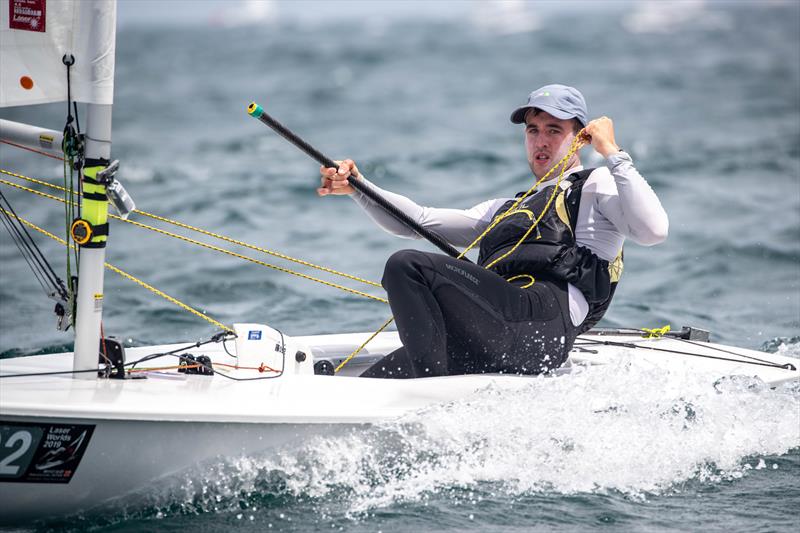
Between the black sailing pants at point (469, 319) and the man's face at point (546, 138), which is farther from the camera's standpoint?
the man's face at point (546, 138)

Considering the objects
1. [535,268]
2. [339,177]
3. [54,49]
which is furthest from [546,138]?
[54,49]

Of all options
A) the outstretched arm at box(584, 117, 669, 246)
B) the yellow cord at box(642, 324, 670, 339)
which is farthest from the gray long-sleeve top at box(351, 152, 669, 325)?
the yellow cord at box(642, 324, 670, 339)

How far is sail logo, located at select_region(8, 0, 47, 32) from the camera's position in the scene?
2.87 meters

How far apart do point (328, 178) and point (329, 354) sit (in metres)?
0.81

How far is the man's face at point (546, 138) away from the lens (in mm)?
3611

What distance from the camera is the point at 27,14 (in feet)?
9.43

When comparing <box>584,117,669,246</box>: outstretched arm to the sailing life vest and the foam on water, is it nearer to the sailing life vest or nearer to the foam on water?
the sailing life vest

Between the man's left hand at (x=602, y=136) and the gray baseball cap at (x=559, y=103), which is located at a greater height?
the gray baseball cap at (x=559, y=103)

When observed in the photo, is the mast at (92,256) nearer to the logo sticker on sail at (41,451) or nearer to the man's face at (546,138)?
the logo sticker on sail at (41,451)

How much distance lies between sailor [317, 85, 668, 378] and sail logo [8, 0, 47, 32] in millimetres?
1086

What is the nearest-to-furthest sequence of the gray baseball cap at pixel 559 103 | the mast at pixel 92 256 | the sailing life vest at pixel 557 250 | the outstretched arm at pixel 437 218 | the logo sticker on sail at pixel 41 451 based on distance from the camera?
the logo sticker on sail at pixel 41 451 → the mast at pixel 92 256 → the sailing life vest at pixel 557 250 → the gray baseball cap at pixel 559 103 → the outstretched arm at pixel 437 218

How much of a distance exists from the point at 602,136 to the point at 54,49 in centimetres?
174

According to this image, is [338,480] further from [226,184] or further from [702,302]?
[226,184]

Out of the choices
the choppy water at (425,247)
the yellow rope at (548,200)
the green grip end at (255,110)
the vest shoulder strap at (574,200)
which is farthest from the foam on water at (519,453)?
the green grip end at (255,110)
